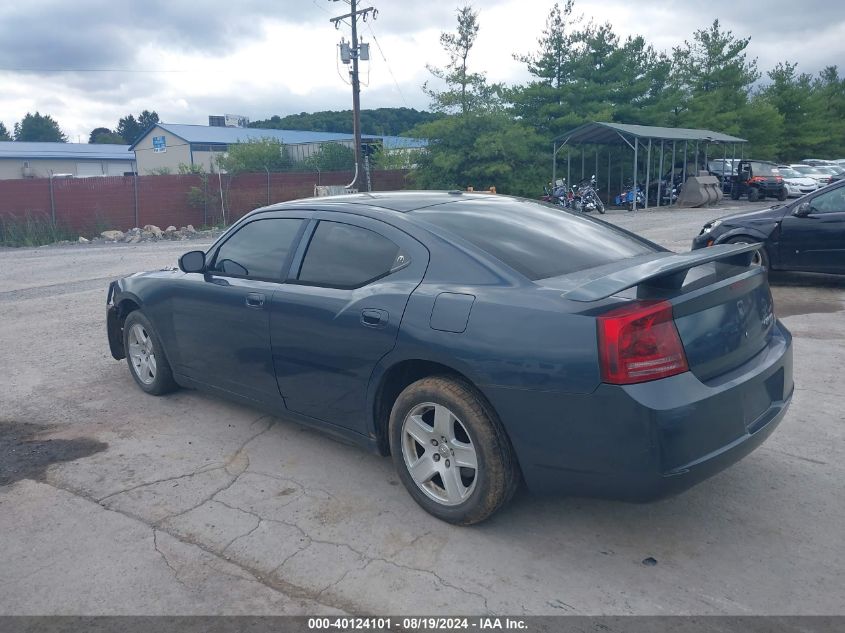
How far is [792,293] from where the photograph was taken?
9.48 m

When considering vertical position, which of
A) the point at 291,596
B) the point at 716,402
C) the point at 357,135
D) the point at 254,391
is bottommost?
the point at 291,596

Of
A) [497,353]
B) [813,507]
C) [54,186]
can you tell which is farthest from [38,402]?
[54,186]

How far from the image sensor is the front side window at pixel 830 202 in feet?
30.2

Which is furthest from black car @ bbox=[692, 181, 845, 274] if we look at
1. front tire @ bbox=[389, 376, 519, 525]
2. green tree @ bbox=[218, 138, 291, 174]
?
green tree @ bbox=[218, 138, 291, 174]

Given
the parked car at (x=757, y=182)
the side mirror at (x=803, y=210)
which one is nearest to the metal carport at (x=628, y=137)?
the parked car at (x=757, y=182)

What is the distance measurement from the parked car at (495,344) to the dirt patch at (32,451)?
96 cm

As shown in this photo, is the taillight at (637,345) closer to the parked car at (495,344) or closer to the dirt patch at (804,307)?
the parked car at (495,344)

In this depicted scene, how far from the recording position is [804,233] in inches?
368

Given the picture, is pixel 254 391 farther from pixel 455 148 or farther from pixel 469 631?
pixel 455 148

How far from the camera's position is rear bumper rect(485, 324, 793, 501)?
3.01m

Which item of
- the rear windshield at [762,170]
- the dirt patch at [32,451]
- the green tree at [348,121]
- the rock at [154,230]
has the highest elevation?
the green tree at [348,121]

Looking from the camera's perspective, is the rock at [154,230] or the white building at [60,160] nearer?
the rock at [154,230]

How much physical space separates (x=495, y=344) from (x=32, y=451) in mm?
3310

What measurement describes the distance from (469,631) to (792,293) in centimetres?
816
